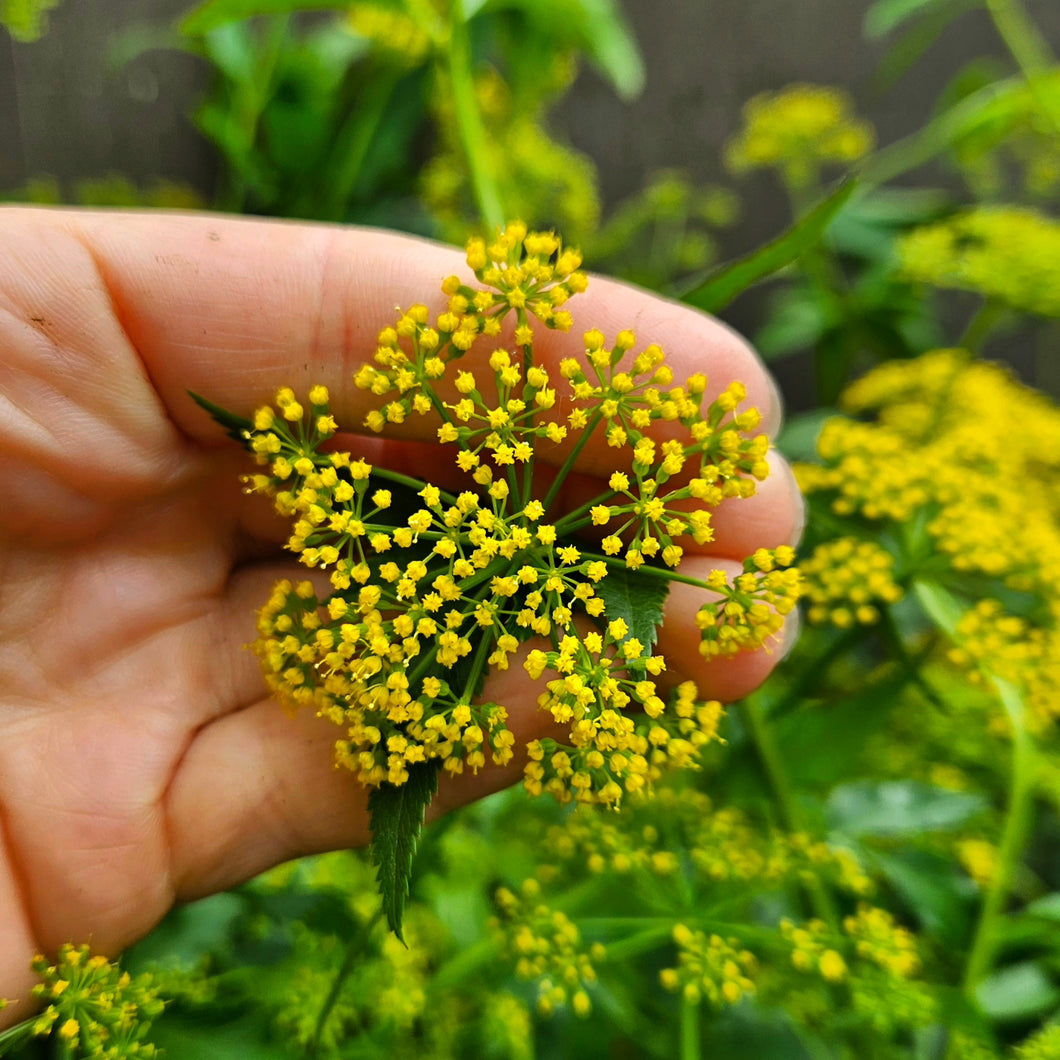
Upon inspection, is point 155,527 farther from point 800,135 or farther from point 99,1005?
point 800,135

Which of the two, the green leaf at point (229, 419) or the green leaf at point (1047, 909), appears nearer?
the green leaf at point (229, 419)

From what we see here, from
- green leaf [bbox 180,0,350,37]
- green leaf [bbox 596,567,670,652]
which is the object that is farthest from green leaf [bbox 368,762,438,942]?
green leaf [bbox 180,0,350,37]

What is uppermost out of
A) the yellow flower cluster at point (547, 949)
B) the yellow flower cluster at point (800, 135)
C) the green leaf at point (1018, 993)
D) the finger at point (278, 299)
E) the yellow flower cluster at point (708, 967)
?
the yellow flower cluster at point (800, 135)

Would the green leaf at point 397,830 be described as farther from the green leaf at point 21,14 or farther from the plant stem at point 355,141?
the plant stem at point 355,141

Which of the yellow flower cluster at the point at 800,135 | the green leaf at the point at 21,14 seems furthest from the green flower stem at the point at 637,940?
the yellow flower cluster at the point at 800,135

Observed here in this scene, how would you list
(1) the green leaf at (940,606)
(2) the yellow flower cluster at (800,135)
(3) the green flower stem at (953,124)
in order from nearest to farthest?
(1) the green leaf at (940,606) < (3) the green flower stem at (953,124) < (2) the yellow flower cluster at (800,135)

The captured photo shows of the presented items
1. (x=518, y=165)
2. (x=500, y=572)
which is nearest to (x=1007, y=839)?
(x=500, y=572)
